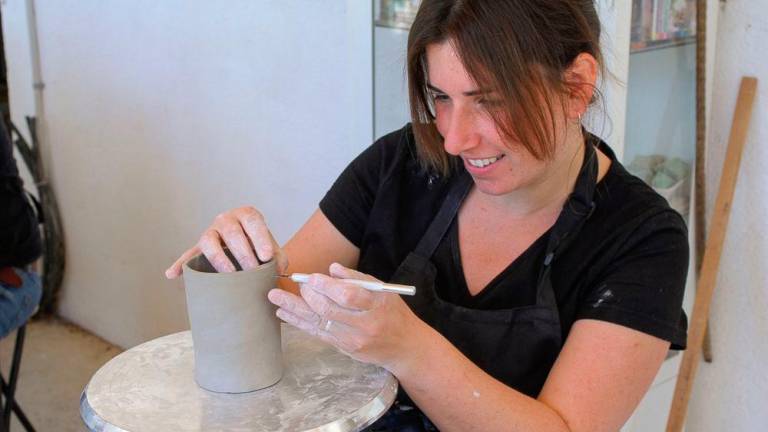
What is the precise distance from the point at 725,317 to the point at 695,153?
0.36 m

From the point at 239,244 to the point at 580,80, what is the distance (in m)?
0.47

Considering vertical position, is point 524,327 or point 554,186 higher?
point 554,186

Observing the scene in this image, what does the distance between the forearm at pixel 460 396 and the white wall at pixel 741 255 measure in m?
0.92

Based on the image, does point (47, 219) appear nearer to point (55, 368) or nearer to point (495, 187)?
point (55, 368)

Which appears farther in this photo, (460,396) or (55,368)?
(55,368)

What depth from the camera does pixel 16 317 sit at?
1706mm

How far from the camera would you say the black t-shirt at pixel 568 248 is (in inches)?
41.2

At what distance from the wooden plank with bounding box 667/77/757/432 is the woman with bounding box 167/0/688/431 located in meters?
0.54

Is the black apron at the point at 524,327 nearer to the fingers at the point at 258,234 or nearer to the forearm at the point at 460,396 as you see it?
the forearm at the point at 460,396

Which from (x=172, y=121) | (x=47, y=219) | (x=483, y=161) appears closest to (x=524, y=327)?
(x=483, y=161)

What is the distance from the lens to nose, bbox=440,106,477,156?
3.37 feet

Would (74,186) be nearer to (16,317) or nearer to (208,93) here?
(208,93)

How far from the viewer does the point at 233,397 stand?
933mm

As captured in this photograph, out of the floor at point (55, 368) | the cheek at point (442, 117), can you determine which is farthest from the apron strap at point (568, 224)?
the floor at point (55, 368)
